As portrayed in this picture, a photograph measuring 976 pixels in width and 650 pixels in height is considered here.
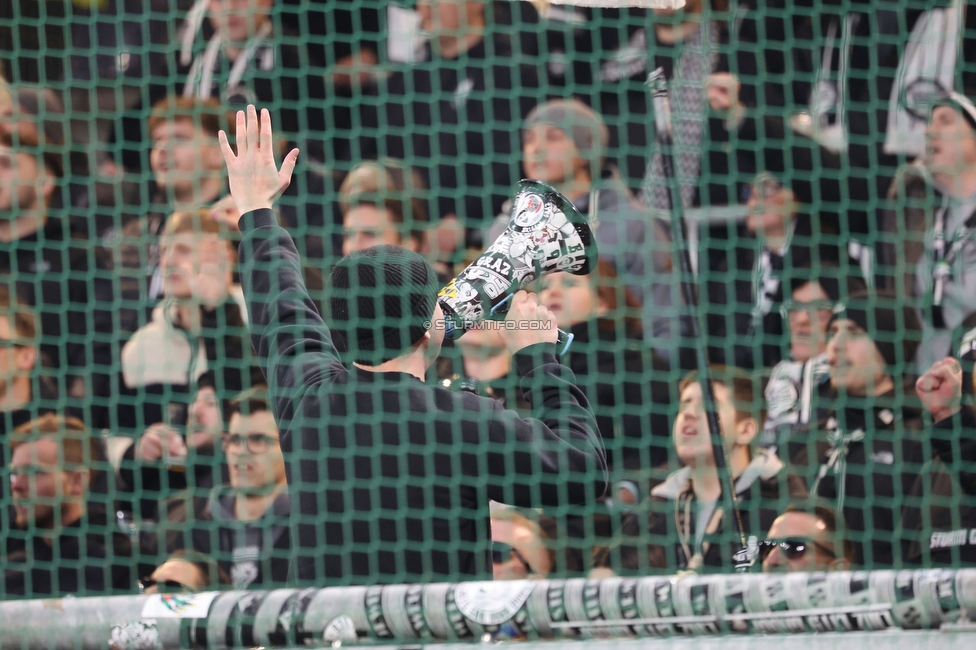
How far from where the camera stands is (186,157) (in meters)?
4.58

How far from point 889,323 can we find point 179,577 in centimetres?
Result: 227

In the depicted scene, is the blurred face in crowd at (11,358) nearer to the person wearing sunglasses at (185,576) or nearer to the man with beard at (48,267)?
the man with beard at (48,267)

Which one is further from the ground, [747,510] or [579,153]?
[579,153]

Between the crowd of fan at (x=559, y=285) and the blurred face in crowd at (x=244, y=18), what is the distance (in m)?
0.01

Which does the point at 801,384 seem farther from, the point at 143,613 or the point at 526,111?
the point at 143,613

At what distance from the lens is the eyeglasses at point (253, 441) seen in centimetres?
396

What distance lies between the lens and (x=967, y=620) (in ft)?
6.38

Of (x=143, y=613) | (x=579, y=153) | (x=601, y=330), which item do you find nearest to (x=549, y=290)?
(x=601, y=330)

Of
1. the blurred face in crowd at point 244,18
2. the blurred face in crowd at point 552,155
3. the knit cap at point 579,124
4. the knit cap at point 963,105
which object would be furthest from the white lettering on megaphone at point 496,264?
the blurred face in crowd at point 244,18

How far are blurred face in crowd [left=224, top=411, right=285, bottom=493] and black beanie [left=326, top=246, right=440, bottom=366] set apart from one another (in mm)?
1840

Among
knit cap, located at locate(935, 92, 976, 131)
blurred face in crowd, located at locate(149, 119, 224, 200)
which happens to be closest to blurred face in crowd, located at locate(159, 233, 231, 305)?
blurred face in crowd, located at locate(149, 119, 224, 200)

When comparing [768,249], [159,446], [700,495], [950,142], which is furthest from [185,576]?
[950,142]

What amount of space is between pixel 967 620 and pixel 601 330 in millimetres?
2102

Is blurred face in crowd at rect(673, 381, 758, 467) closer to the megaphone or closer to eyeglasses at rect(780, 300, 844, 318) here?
eyeglasses at rect(780, 300, 844, 318)
